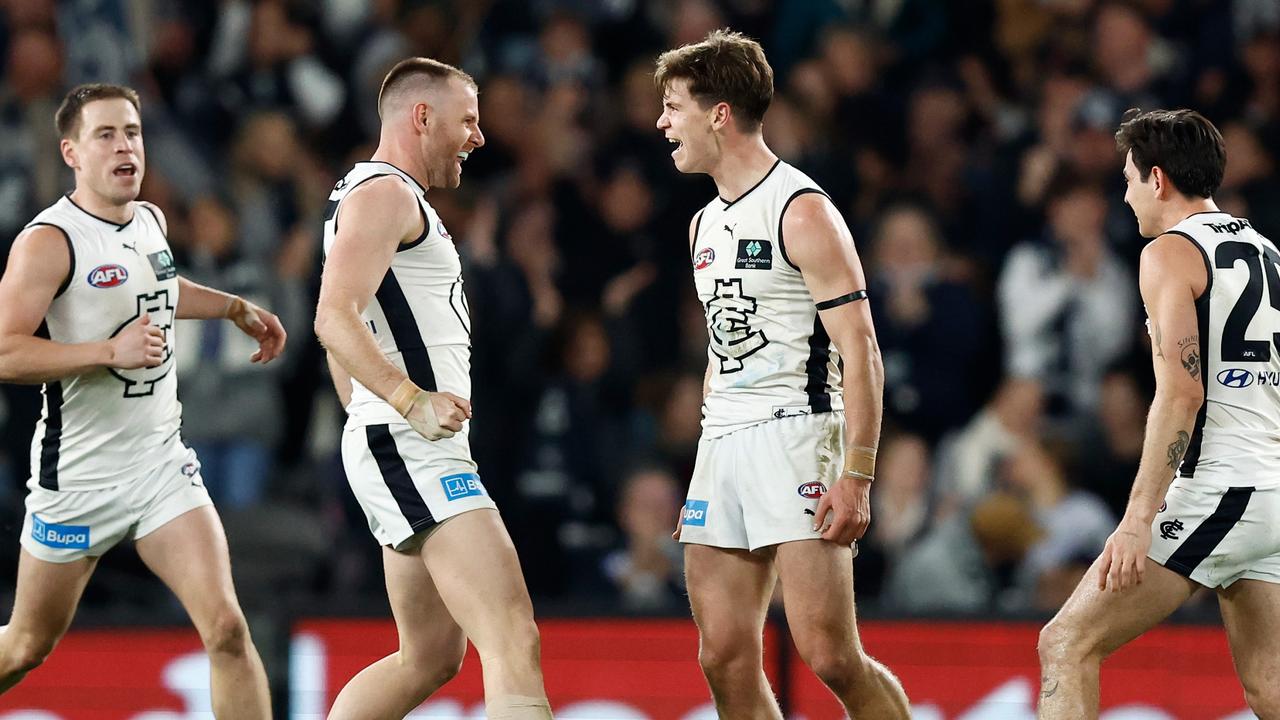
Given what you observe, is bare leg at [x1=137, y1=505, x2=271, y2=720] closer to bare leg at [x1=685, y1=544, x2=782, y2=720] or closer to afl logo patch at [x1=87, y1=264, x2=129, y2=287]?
afl logo patch at [x1=87, y1=264, x2=129, y2=287]

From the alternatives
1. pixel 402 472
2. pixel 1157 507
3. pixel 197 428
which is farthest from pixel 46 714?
pixel 1157 507

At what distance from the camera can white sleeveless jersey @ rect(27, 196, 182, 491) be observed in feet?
21.9

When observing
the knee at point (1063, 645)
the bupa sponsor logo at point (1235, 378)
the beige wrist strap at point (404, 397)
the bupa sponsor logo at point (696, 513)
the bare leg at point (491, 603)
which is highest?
the beige wrist strap at point (404, 397)

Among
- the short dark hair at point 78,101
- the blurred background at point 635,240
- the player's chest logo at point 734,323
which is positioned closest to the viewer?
the player's chest logo at point 734,323

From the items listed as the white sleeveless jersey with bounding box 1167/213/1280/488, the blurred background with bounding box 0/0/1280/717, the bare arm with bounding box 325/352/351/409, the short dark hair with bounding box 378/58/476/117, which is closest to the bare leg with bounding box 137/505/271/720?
the bare arm with bounding box 325/352/351/409

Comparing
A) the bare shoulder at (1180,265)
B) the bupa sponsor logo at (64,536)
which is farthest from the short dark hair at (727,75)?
the bupa sponsor logo at (64,536)

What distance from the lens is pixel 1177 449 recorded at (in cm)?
569

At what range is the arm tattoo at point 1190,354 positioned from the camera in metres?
5.71

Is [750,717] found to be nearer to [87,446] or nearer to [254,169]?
Result: [87,446]

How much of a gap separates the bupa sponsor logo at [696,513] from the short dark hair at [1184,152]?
1.91m

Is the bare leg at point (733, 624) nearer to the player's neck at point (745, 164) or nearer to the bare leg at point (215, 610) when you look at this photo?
the player's neck at point (745, 164)

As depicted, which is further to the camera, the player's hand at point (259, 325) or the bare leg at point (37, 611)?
the player's hand at point (259, 325)

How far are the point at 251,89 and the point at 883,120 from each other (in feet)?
14.4

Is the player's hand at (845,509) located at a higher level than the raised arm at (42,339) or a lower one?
lower
